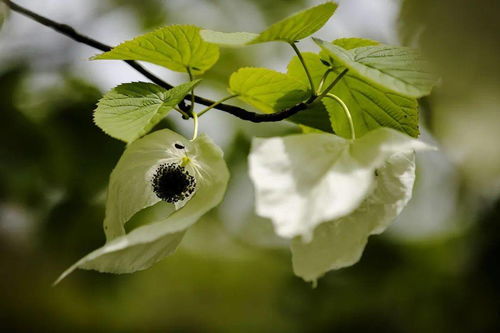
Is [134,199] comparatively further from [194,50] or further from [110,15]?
[110,15]

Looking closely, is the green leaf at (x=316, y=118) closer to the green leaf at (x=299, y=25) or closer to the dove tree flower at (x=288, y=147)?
the dove tree flower at (x=288, y=147)

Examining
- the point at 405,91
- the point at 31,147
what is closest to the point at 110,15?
the point at 31,147

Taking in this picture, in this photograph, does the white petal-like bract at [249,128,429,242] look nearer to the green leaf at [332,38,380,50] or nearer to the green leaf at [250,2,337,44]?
the green leaf at [250,2,337,44]

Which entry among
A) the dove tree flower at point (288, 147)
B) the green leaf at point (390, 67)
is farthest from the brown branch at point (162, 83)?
the green leaf at point (390, 67)

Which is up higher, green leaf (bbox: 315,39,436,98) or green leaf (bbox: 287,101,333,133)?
green leaf (bbox: 315,39,436,98)

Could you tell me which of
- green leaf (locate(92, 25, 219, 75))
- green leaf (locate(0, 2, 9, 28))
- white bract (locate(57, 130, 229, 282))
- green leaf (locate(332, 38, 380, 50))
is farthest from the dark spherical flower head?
green leaf (locate(0, 2, 9, 28))
